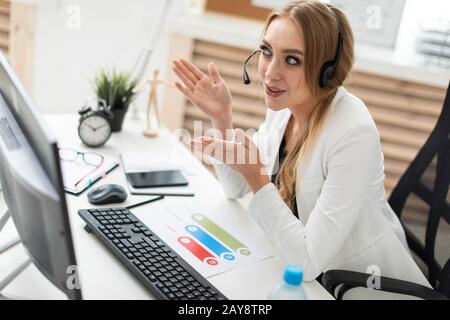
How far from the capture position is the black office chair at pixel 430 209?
4.28ft

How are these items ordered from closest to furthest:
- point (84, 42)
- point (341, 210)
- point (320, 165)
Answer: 1. point (341, 210)
2. point (320, 165)
3. point (84, 42)

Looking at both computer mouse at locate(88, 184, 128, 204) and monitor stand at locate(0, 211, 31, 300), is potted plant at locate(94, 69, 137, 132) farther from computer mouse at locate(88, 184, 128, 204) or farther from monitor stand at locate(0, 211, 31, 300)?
monitor stand at locate(0, 211, 31, 300)

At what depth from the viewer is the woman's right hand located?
5.43 feet

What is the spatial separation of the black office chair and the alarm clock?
2.68 ft

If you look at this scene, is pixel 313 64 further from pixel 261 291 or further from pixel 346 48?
pixel 261 291

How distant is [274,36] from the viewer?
1395 millimetres

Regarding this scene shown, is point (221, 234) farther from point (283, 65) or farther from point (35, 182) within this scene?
point (35, 182)

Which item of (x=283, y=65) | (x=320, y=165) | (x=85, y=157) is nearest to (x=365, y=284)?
(x=320, y=165)

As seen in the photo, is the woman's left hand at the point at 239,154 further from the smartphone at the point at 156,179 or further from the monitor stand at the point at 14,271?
the monitor stand at the point at 14,271

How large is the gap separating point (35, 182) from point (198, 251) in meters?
0.49

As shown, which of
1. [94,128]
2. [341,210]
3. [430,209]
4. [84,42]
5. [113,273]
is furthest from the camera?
[84,42]

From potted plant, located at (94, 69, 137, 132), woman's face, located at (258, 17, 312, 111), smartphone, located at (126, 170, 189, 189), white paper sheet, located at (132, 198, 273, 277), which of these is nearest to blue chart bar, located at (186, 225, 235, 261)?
white paper sheet, located at (132, 198, 273, 277)

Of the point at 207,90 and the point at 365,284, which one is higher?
the point at 207,90

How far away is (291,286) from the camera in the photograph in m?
0.93
